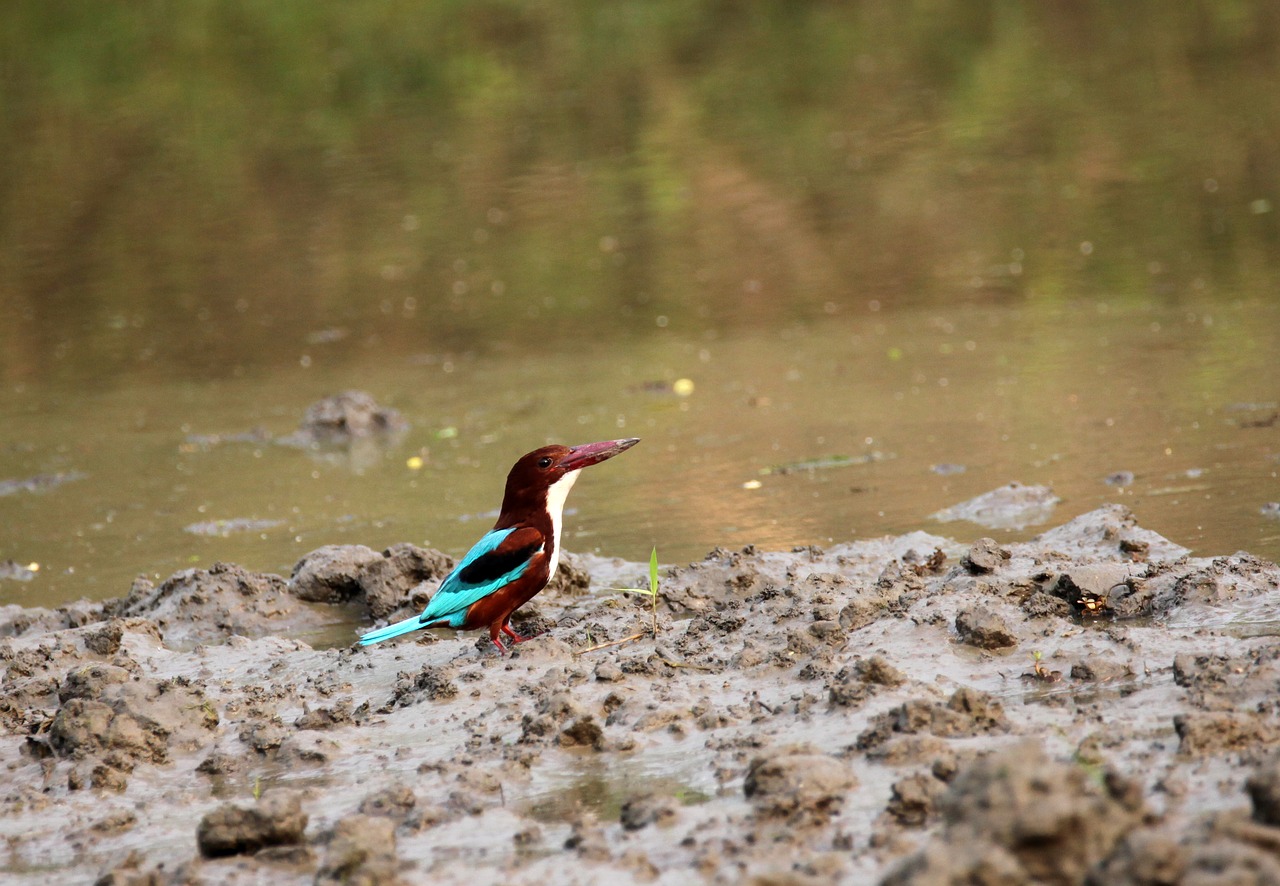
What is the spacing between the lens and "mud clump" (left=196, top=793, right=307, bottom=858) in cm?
356

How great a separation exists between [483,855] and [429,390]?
21.0 feet

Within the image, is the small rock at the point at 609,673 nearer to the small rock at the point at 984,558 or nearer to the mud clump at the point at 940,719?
the mud clump at the point at 940,719

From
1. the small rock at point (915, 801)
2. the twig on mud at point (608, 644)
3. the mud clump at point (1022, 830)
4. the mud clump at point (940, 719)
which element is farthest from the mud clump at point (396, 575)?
the mud clump at point (1022, 830)

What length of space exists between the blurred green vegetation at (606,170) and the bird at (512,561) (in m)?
5.52

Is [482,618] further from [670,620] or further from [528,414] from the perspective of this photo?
[528,414]

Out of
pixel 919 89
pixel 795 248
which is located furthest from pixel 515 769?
pixel 919 89

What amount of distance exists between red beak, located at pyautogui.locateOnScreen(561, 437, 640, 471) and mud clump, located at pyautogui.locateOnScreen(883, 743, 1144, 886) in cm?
239

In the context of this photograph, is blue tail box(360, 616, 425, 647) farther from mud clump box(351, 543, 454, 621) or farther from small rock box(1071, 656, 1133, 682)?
small rock box(1071, 656, 1133, 682)

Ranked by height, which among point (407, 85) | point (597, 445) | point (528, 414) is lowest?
point (528, 414)

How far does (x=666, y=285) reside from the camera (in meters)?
11.8

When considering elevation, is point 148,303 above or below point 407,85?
below

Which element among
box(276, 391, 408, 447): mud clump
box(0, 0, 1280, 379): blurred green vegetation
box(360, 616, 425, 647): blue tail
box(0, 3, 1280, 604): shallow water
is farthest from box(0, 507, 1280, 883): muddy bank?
box(0, 0, 1280, 379): blurred green vegetation

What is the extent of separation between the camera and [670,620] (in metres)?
5.09

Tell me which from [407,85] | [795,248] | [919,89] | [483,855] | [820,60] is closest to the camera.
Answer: [483,855]
